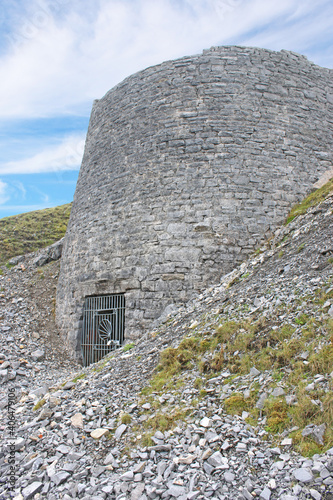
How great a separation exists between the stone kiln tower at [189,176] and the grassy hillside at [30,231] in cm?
590

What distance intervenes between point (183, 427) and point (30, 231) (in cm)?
1545

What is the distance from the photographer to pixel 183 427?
12.2ft

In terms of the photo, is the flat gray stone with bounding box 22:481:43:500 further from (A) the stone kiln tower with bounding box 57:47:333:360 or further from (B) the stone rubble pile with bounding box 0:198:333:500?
(A) the stone kiln tower with bounding box 57:47:333:360

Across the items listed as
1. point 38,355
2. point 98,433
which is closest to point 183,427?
point 98,433

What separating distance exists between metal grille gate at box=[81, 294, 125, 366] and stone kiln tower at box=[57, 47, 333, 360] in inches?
2.0

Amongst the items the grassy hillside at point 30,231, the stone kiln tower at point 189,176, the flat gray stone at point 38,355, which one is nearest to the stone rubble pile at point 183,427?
the stone kiln tower at point 189,176

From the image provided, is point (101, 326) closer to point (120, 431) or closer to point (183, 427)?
point (120, 431)

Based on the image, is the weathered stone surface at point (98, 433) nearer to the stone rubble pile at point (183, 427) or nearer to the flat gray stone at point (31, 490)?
the stone rubble pile at point (183, 427)

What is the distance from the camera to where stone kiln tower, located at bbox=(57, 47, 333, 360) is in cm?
818

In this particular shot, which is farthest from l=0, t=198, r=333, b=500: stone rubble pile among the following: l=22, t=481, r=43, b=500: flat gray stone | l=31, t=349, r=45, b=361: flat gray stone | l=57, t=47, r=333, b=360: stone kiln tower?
l=31, t=349, r=45, b=361: flat gray stone

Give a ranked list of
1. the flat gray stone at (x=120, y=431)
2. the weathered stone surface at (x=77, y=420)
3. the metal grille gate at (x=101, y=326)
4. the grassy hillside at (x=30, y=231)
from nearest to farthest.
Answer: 1. the flat gray stone at (x=120, y=431)
2. the weathered stone surface at (x=77, y=420)
3. the metal grille gate at (x=101, y=326)
4. the grassy hillside at (x=30, y=231)

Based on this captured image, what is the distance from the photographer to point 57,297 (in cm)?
1091

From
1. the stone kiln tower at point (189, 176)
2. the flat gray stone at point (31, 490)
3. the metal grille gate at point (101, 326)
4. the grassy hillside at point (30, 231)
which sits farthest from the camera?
the grassy hillside at point (30, 231)

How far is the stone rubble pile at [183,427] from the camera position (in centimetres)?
294
